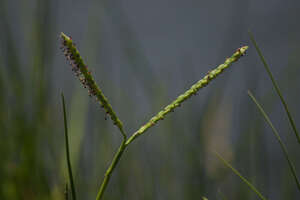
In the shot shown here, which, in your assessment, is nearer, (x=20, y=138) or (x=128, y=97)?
(x=20, y=138)

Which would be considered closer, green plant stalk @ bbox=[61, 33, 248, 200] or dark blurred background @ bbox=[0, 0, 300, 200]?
green plant stalk @ bbox=[61, 33, 248, 200]

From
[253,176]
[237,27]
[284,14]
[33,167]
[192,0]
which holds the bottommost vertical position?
[253,176]

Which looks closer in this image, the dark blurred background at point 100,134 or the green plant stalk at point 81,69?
the green plant stalk at point 81,69

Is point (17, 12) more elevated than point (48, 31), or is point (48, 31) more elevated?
point (17, 12)

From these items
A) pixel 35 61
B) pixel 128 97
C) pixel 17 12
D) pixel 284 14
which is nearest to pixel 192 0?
pixel 284 14

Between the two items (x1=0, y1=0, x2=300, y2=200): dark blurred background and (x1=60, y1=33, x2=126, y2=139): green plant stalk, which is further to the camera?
(x1=0, y1=0, x2=300, y2=200): dark blurred background

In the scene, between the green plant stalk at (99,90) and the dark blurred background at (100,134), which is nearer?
the green plant stalk at (99,90)

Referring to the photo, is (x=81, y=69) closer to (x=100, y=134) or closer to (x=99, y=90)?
(x=99, y=90)

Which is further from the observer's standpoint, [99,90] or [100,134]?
[100,134]

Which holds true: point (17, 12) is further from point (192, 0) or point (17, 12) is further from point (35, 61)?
point (35, 61)

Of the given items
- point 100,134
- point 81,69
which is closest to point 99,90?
point 81,69

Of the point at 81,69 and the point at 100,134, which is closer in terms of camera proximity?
the point at 81,69
